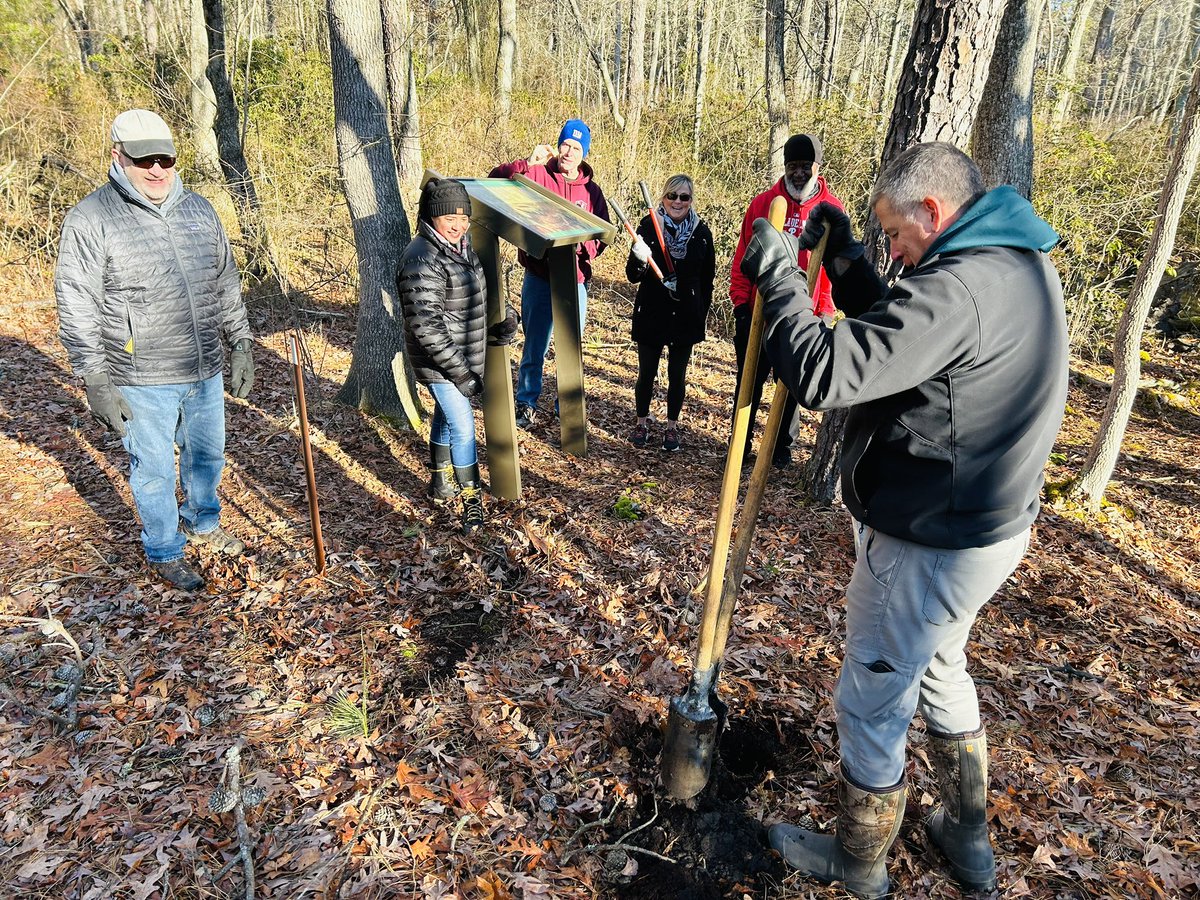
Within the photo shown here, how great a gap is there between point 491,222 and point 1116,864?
14.0 feet

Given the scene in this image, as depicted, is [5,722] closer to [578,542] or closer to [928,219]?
[578,542]

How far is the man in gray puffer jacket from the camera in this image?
129 inches

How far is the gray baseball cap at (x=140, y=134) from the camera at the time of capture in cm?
319

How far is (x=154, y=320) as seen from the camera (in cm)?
353

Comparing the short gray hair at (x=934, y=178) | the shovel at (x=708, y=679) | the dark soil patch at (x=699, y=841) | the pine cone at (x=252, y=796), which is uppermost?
the short gray hair at (x=934, y=178)

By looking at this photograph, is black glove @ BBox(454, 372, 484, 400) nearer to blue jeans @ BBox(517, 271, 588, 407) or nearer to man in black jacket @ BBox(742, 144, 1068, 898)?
blue jeans @ BBox(517, 271, 588, 407)

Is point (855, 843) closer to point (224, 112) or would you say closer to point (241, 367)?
point (241, 367)

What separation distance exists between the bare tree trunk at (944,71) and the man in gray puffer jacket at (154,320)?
3.67 m

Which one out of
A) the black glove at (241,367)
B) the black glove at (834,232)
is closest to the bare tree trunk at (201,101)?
the black glove at (241,367)

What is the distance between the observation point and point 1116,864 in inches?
102

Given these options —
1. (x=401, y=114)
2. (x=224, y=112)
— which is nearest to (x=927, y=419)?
(x=401, y=114)

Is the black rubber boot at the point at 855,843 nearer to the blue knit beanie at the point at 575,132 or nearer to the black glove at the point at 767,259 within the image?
the black glove at the point at 767,259

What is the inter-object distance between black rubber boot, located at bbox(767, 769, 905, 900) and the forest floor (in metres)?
0.09

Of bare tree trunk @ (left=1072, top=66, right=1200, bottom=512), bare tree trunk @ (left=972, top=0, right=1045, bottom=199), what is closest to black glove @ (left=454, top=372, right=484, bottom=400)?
bare tree trunk @ (left=1072, top=66, right=1200, bottom=512)
